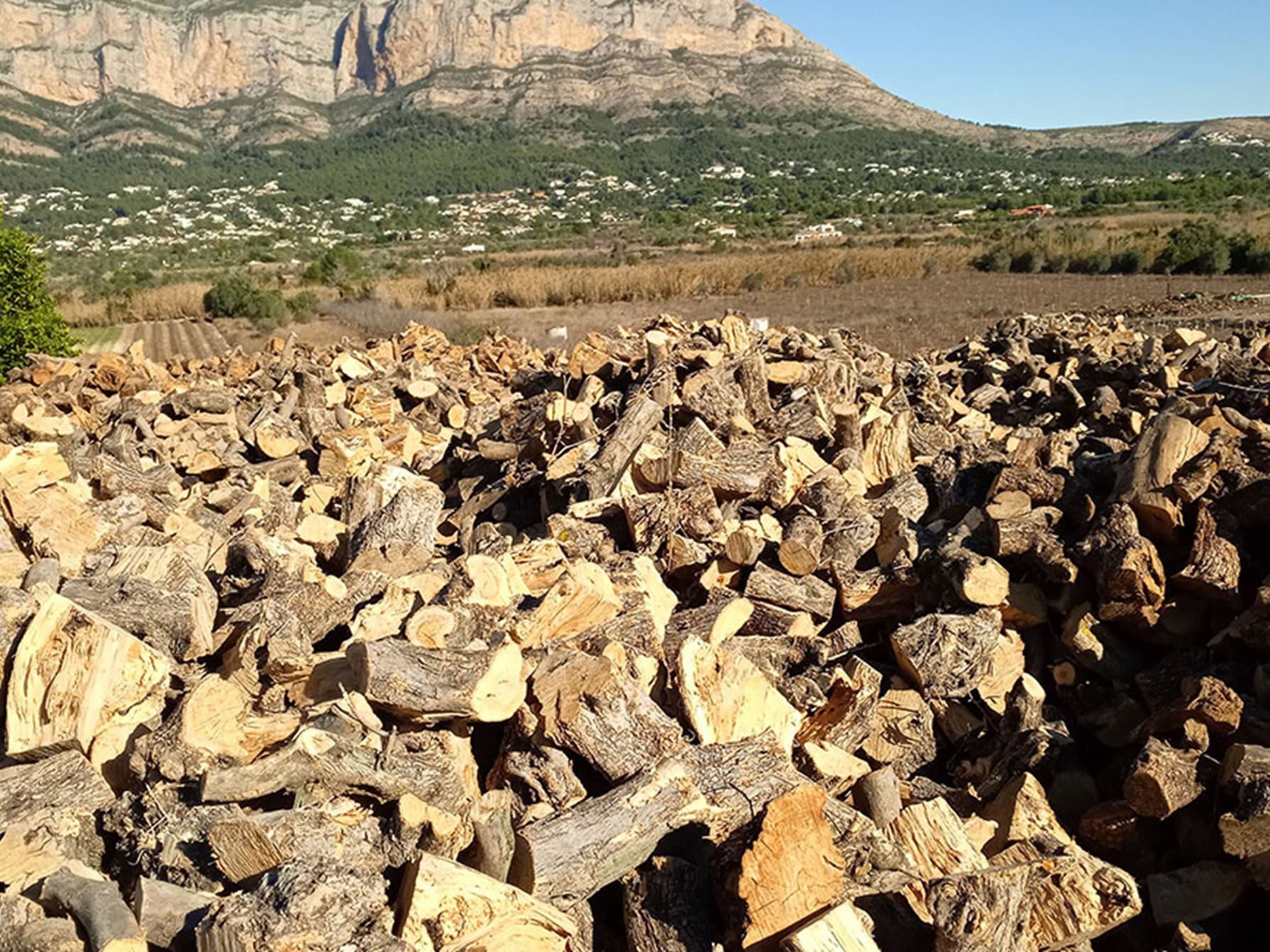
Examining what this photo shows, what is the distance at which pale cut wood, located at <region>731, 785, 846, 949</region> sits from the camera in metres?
2.56

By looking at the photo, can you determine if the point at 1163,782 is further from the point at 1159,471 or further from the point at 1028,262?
the point at 1028,262

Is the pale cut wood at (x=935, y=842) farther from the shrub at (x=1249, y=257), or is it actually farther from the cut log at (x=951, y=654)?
the shrub at (x=1249, y=257)

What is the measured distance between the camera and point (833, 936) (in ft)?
8.11

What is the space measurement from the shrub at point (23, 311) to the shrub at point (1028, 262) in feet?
92.3

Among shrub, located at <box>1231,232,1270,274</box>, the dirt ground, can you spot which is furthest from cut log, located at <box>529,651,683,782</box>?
shrub, located at <box>1231,232,1270,274</box>

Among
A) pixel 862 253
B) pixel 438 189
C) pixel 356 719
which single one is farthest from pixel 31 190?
pixel 356 719

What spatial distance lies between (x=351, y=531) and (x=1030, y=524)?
12.9ft

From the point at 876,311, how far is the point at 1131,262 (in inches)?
402

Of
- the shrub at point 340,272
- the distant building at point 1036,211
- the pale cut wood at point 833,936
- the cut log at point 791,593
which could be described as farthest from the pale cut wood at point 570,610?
the distant building at point 1036,211

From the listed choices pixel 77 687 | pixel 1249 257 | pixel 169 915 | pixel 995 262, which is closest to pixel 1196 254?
pixel 1249 257

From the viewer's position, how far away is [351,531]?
5.56 metres

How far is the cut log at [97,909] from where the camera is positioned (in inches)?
95.4

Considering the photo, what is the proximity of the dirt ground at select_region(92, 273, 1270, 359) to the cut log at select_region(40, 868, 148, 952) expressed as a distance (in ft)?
52.8

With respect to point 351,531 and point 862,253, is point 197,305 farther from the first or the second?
point 351,531
